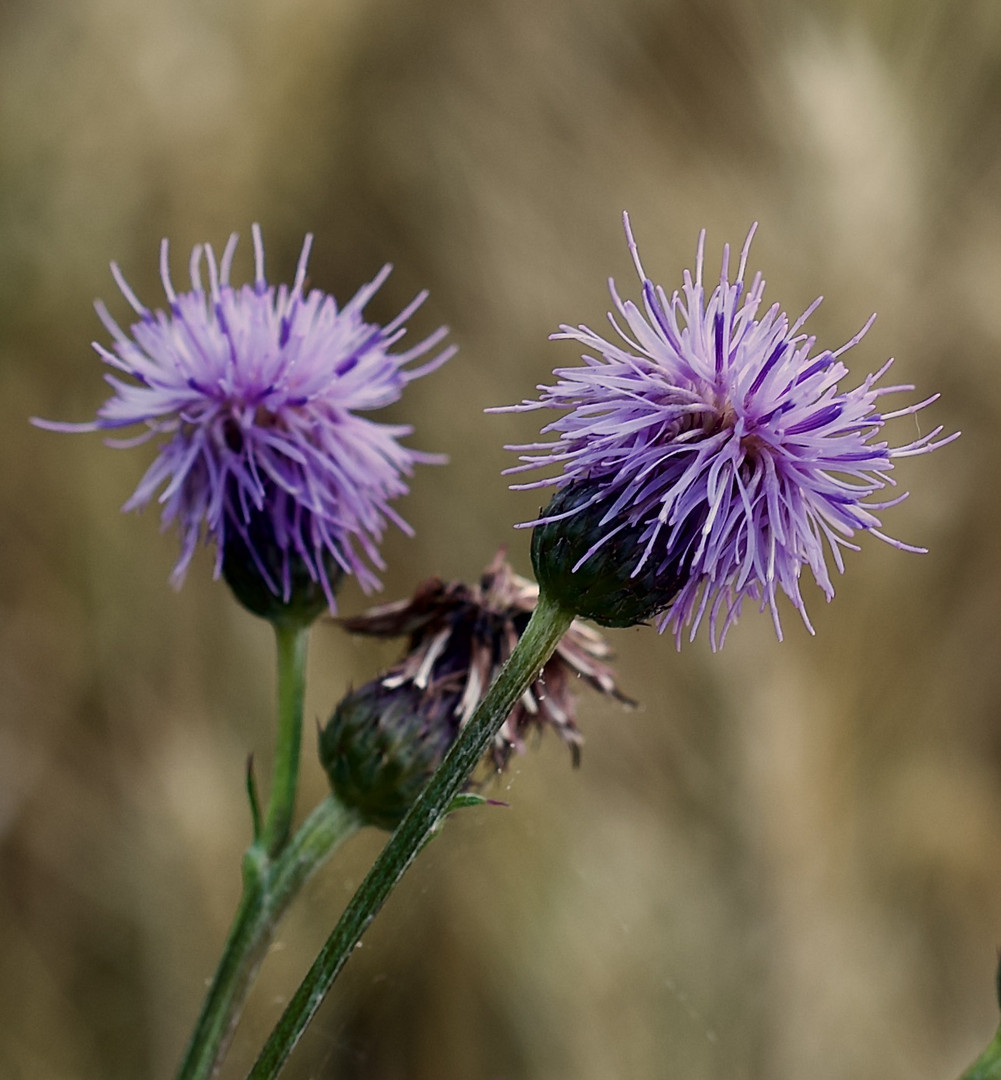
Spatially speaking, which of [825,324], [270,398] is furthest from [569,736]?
[825,324]

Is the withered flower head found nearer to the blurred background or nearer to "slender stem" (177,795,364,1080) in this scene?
"slender stem" (177,795,364,1080)

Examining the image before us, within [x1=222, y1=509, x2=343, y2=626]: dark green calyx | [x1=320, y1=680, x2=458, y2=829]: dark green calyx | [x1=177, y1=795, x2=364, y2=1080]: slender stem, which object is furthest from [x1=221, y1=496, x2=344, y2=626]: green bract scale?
[x1=177, y1=795, x2=364, y2=1080]: slender stem

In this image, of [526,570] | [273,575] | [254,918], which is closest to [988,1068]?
[254,918]

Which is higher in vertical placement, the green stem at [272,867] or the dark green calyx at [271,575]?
the dark green calyx at [271,575]

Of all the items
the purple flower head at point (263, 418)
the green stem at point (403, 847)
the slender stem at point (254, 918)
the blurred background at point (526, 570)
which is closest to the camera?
the green stem at point (403, 847)

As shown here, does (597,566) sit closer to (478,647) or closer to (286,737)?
(478,647)

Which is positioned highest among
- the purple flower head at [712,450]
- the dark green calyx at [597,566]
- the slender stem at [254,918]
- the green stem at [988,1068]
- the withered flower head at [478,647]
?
the purple flower head at [712,450]

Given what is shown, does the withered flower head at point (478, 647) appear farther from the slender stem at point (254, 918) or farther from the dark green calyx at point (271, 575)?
the slender stem at point (254, 918)

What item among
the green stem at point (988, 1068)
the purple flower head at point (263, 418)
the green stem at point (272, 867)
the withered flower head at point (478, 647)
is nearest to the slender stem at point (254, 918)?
the green stem at point (272, 867)
